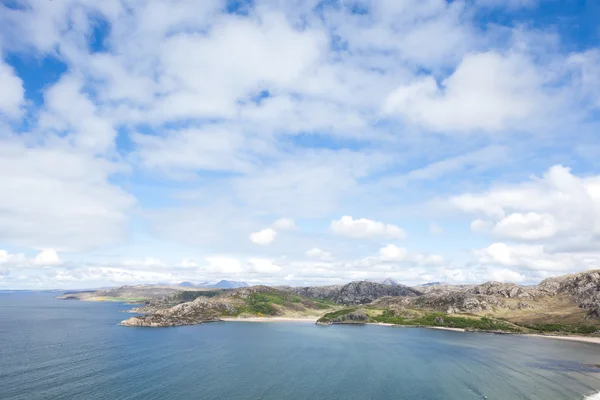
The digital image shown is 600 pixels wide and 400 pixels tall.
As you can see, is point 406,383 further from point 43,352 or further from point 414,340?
point 43,352

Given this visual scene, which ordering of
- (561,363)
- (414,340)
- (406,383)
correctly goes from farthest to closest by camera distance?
(414,340)
(561,363)
(406,383)

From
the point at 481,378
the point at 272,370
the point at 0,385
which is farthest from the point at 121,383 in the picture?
the point at 481,378

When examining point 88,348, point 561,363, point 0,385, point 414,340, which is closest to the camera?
point 0,385

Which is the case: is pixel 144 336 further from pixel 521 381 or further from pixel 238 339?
pixel 521 381

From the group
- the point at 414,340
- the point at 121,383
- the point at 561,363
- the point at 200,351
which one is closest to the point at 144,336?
the point at 200,351

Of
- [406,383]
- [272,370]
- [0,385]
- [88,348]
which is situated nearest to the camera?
[0,385]

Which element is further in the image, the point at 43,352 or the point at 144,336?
the point at 144,336
